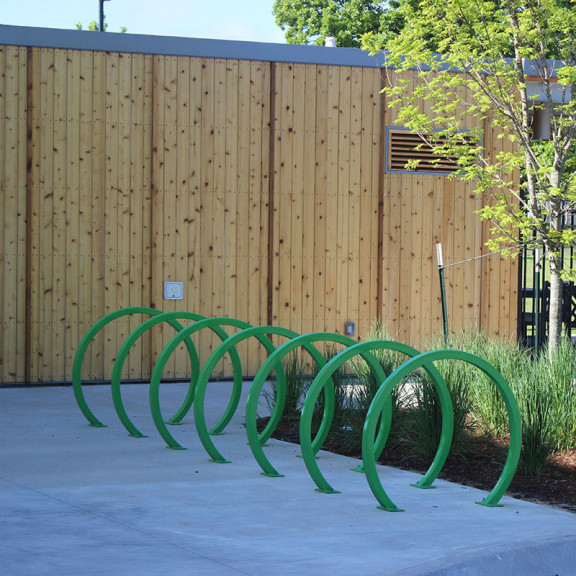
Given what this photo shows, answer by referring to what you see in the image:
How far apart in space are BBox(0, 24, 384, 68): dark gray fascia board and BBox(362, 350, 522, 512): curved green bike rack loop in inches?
279

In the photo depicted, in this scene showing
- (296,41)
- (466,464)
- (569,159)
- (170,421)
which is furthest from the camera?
(296,41)

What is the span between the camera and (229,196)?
11.9m

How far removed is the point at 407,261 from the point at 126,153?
397 cm

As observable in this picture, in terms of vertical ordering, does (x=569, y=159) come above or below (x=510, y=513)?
above

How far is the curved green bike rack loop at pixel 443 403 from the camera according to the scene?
212 inches

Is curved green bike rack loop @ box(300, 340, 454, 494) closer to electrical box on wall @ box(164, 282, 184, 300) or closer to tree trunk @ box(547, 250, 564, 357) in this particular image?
tree trunk @ box(547, 250, 564, 357)

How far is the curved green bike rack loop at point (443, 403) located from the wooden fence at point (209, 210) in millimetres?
6160

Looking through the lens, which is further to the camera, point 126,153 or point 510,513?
point 126,153

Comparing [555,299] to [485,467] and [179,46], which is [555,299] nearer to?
[485,467]

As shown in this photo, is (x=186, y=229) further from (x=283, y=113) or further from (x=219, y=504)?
(x=219, y=504)

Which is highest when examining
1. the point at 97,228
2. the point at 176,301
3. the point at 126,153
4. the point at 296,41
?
the point at 296,41

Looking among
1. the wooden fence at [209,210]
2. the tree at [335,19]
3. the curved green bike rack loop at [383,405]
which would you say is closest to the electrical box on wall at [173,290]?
the wooden fence at [209,210]

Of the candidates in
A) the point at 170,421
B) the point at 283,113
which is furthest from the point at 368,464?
the point at 283,113

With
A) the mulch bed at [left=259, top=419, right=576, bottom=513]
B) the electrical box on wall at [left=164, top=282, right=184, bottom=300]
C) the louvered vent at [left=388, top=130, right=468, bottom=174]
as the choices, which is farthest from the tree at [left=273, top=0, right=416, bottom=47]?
the mulch bed at [left=259, top=419, right=576, bottom=513]
